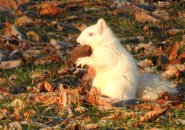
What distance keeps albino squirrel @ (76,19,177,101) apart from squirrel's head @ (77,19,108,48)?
63 mm

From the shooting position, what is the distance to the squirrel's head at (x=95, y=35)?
6793 mm

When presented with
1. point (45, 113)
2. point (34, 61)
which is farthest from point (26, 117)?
point (34, 61)

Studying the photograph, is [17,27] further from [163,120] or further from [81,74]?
[163,120]

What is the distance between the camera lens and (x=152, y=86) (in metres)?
6.49

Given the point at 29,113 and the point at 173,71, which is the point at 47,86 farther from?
the point at 173,71

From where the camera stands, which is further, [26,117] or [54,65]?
[54,65]

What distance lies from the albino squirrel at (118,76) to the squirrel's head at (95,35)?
0.21 ft

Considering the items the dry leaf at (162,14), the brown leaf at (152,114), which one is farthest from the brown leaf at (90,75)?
the dry leaf at (162,14)

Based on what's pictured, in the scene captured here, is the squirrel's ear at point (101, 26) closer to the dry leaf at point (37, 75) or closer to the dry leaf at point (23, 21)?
the dry leaf at point (37, 75)

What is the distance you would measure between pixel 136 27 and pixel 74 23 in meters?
0.98

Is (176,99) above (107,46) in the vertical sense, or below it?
below

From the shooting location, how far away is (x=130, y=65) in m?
6.42

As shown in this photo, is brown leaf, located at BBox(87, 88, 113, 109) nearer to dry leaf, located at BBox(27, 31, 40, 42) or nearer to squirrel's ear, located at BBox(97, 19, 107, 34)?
squirrel's ear, located at BBox(97, 19, 107, 34)

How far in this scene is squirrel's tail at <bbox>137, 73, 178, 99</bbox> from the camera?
6.39m
